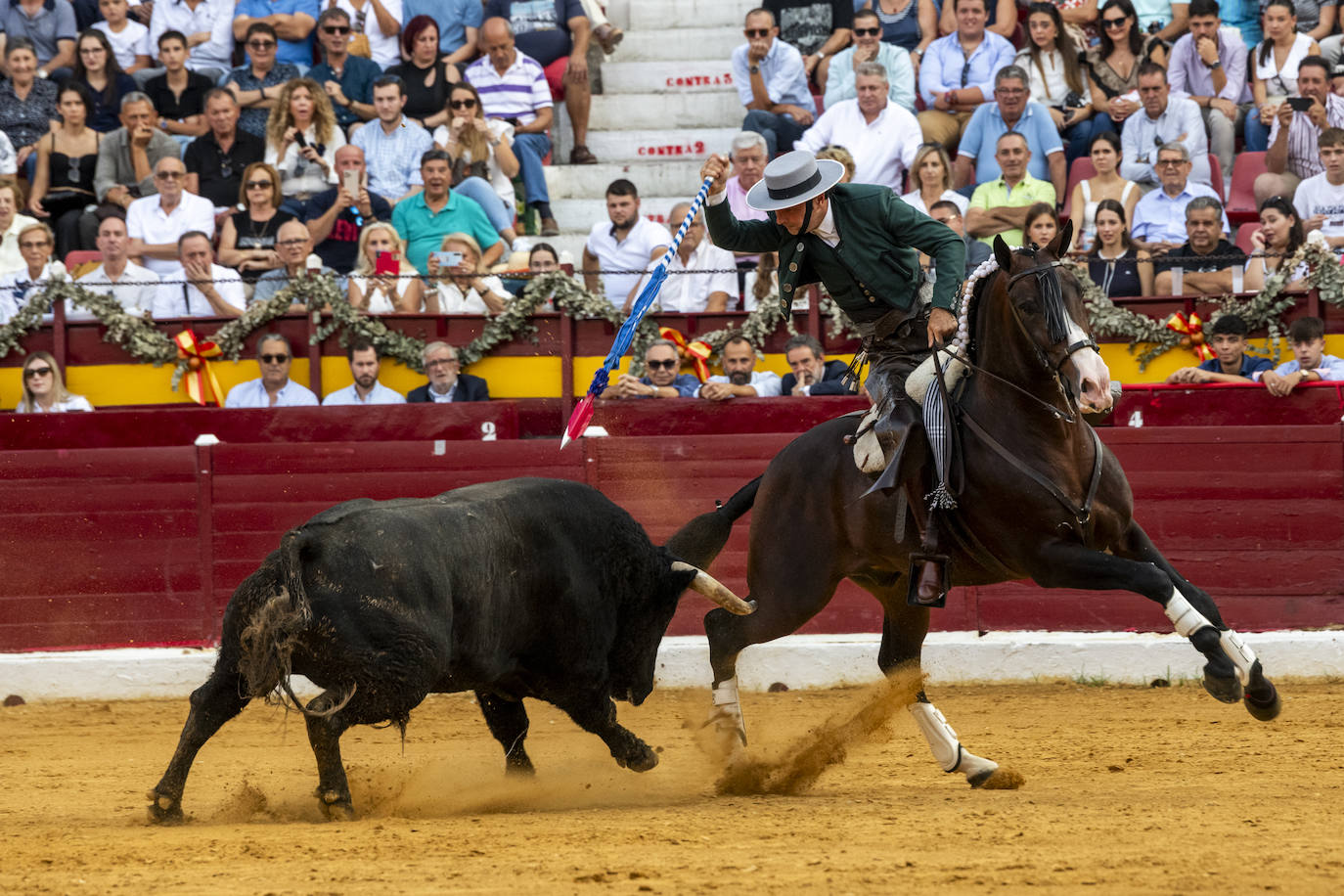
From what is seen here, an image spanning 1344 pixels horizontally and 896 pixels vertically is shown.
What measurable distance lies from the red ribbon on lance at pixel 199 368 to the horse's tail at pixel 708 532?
476cm

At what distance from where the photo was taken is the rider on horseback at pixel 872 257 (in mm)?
5855

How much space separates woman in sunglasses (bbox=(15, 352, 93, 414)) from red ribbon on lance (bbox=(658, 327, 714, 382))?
12.2ft

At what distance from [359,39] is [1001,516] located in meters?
8.98

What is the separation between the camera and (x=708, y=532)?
21.3 feet

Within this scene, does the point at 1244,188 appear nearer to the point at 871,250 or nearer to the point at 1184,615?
the point at 871,250

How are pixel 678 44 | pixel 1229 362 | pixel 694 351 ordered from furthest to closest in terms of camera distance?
pixel 678 44
pixel 694 351
pixel 1229 362

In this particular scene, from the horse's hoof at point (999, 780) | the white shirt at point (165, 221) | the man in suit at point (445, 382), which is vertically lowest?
the horse's hoof at point (999, 780)

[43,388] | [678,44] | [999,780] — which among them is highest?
[678,44]

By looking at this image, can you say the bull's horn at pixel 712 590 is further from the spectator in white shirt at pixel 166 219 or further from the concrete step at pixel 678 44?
the concrete step at pixel 678 44

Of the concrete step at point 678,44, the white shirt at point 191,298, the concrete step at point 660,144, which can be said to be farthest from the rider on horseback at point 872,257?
the concrete step at point 678,44

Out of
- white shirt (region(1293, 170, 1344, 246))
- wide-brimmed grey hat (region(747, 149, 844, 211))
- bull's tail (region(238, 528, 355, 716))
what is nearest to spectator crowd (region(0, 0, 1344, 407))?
white shirt (region(1293, 170, 1344, 246))

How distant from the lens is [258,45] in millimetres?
12367

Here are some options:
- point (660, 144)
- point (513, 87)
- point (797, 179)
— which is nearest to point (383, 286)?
point (513, 87)

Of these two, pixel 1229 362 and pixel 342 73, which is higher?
pixel 342 73
